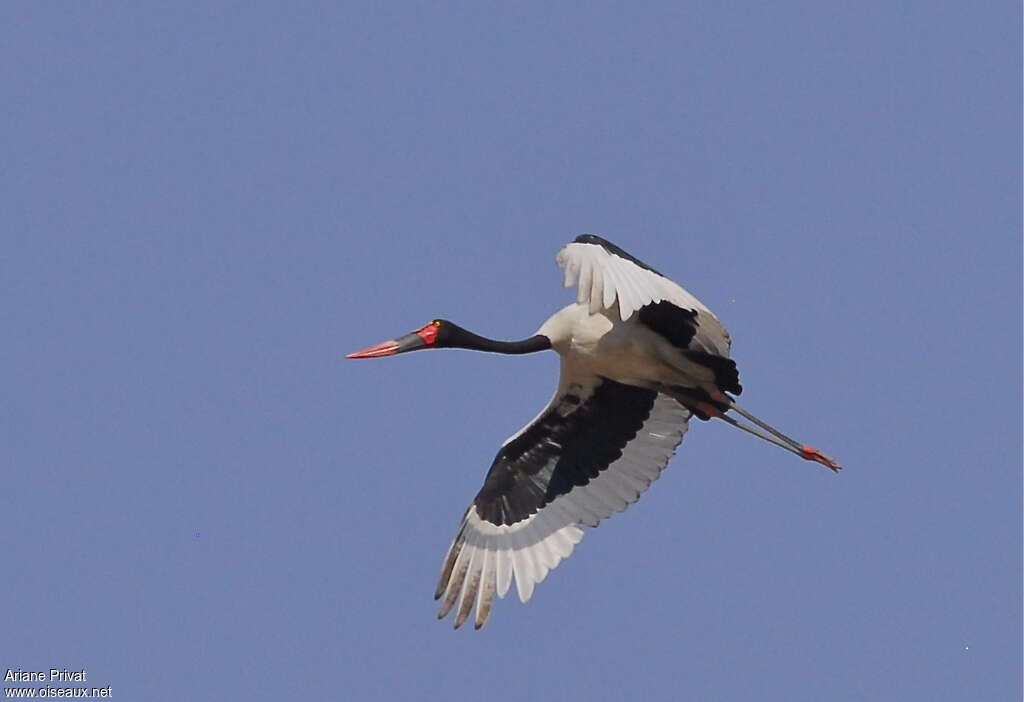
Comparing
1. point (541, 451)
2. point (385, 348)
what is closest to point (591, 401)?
point (541, 451)

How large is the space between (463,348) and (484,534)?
5.50 feet

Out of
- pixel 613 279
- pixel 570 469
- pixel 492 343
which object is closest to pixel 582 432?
pixel 570 469

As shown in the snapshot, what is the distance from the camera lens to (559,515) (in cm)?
1608

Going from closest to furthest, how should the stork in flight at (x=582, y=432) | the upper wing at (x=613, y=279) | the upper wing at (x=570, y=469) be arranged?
the upper wing at (x=613, y=279), the stork in flight at (x=582, y=432), the upper wing at (x=570, y=469)

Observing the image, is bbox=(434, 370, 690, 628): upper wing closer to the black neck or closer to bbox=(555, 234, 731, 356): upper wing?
the black neck

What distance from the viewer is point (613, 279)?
42.9 ft

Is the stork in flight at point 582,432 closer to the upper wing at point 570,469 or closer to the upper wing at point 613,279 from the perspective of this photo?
the upper wing at point 570,469

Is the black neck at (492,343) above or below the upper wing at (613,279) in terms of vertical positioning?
above

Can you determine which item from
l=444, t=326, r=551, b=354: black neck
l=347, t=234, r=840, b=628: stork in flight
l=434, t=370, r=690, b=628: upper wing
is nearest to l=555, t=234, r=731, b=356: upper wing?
l=347, t=234, r=840, b=628: stork in flight

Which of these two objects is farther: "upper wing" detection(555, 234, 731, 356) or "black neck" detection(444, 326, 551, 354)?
"black neck" detection(444, 326, 551, 354)

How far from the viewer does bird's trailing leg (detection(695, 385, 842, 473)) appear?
15.9 m

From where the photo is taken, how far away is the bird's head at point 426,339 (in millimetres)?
15727

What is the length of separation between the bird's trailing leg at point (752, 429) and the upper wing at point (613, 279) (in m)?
1.93

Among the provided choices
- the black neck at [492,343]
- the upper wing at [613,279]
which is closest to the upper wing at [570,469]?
the black neck at [492,343]
